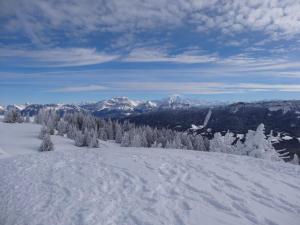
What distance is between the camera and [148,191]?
13.5 metres

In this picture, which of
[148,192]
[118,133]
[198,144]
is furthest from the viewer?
[118,133]

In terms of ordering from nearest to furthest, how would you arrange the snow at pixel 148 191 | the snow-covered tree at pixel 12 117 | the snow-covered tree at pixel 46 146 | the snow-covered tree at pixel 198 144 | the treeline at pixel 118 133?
1. the snow at pixel 148 191
2. the snow-covered tree at pixel 46 146
3. the treeline at pixel 118 133
4. the snow-covered tree at pixel 12 117
5. the snow-covered tree at pixel 198 144

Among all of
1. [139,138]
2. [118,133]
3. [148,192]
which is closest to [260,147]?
[139,138]

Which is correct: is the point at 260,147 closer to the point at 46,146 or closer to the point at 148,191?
the point at 46,146

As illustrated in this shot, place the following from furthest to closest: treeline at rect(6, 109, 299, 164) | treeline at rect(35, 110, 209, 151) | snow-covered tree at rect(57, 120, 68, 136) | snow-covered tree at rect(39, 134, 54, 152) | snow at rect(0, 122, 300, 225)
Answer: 1. treeline at rect(35, 110, 209, 151)
2. snow-covered tree at rect(57, 120, 68, 136)
3. treeline at rect(6, 109, 299, 164)
4. snow-covered tree at rect(39, 134, 54, 152)
5. snow at rect(0, 122, 300, 225)

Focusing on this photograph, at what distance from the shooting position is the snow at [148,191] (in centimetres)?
1071

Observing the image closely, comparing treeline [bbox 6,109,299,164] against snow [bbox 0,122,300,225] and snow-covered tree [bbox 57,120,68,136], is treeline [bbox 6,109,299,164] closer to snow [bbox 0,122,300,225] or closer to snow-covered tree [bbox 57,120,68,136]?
snow-covered tree [bbox 57,120,68,136]

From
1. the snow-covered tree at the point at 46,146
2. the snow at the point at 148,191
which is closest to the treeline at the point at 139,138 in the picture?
the snow-covered tree at the point at 46,146

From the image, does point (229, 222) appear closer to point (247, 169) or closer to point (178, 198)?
point (178, 198)

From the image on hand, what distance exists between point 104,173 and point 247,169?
8631 mm

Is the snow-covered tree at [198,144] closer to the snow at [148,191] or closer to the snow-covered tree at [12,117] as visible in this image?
the snow-covered tree at [12,117]

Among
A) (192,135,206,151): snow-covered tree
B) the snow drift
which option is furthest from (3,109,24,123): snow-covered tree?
the snow drift

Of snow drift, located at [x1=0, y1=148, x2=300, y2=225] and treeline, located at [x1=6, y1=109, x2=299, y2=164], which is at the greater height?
snow drift, located at [x1=0, y1=148, x2=300, y2=225]

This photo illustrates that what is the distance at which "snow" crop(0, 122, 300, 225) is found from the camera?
1071 cm
